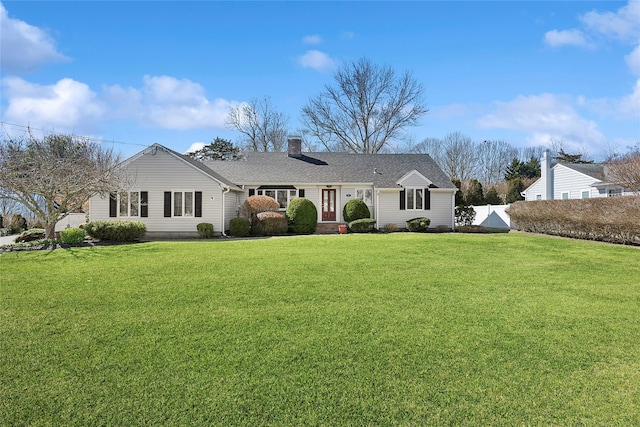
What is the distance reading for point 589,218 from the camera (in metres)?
16.3

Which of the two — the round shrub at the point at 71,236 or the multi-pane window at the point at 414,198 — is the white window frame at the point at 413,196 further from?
the round shrub at the point at 71,236

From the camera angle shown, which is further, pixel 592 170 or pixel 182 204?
pixel 592 170

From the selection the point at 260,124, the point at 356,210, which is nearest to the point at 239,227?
the point at 356,210

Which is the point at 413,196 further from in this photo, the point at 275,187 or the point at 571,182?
the point at 571,182

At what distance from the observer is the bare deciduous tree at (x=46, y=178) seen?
48.6 feet

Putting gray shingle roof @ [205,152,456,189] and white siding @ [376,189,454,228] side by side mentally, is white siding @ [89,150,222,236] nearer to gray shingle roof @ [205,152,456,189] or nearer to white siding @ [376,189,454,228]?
gray shingle roof @ [205,152,456,189]

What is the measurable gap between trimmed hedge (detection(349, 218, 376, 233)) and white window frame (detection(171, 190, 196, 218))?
879 cm

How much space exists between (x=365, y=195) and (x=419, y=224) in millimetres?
3935

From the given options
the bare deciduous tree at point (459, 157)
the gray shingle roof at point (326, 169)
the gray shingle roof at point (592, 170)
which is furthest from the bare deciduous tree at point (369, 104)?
the gray shingle roof at point (592, 170)

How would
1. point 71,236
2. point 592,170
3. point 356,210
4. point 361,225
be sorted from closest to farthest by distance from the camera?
point 71,236, point 361,225, point 356,210, point 592,170

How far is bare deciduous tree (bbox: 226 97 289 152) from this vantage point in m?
39.8

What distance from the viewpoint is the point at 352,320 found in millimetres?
5422

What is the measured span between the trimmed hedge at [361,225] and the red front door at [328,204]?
8.36 ft

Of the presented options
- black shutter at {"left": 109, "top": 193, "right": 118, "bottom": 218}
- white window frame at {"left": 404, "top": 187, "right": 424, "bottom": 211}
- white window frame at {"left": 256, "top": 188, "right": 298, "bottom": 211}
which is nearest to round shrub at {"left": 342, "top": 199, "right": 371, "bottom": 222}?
white window frame at {"left": 404, "top": 187, "right": 424, "bottom": 211}
